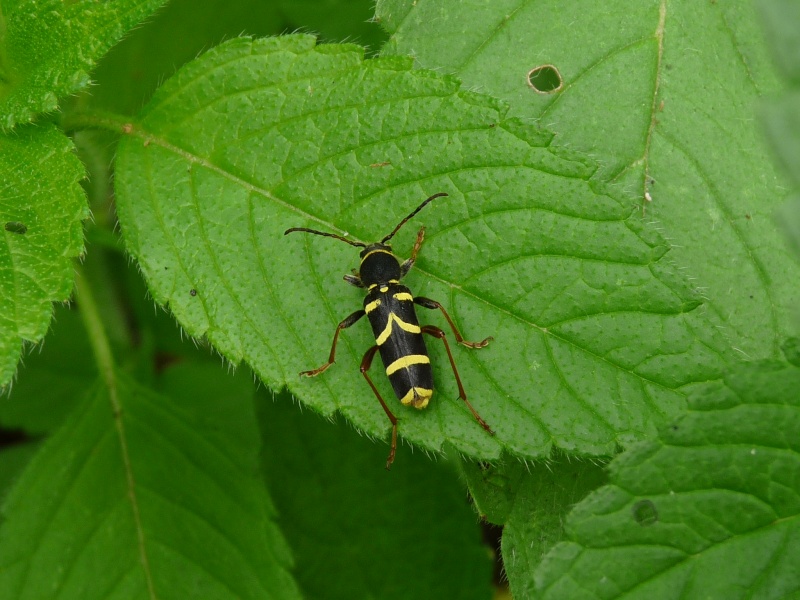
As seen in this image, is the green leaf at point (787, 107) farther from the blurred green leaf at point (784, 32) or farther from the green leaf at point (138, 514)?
the green leaf at point (138, 514)

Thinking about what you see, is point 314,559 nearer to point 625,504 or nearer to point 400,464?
point 400,464

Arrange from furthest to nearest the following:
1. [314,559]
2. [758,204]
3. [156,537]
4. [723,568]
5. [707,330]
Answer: [314,559]
[156,537]
[758,204]
[707,330]
[723,568]

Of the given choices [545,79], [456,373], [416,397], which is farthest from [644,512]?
[545,79]

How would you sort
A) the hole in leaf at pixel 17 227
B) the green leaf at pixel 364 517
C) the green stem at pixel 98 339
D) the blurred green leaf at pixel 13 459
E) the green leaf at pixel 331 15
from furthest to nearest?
the green leaf at pixel 331 15
the blurred green leaf at pixel 13 459
the green leaf at pixel 364 517
the green stem at pixel 98 339
the hole in leaf at pixel 17 227

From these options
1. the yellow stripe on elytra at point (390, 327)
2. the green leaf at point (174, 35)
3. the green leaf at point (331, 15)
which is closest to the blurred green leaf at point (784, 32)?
the yellow stripe on elytra at point (390, 327)

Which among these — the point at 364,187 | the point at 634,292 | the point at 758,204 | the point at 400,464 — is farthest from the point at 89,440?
the point at 758,204

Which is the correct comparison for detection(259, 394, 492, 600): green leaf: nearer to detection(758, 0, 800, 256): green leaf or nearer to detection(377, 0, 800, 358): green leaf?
detection(377, 0, 800, 358): green leaf
